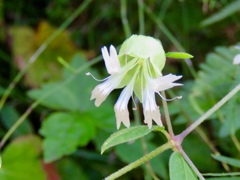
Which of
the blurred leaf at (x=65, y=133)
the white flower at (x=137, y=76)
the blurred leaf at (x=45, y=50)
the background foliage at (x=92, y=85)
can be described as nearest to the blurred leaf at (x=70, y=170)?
the background foliage at (x=92, y=85)

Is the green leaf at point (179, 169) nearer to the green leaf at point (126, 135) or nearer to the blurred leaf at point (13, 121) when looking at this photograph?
the green leaf at point (126, 135)

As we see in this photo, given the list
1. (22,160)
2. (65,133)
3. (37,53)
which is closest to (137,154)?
(65,133)

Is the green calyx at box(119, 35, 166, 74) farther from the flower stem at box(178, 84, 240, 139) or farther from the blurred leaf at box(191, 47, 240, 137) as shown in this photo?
the blurred leaf at box(191, 47, 240, 137)

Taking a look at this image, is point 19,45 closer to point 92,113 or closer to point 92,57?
point 92,57

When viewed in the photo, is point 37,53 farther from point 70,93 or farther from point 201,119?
point 201,119

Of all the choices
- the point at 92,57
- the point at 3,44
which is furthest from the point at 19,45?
the point at 92,57

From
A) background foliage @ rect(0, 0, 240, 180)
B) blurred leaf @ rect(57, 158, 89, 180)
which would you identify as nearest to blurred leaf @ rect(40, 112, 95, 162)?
background foliage @ rect(0, 0, 240, 180)
